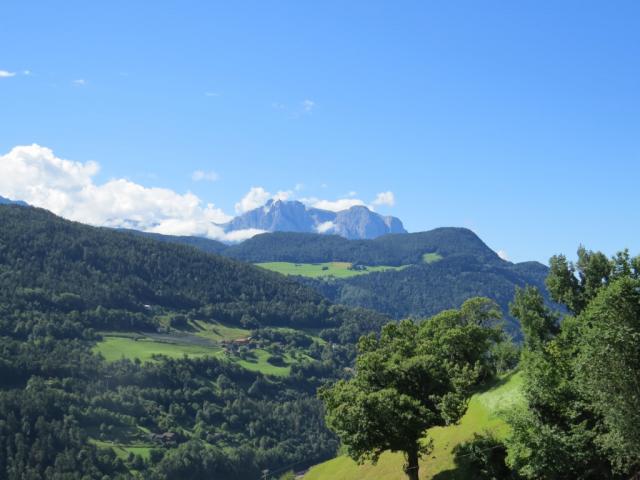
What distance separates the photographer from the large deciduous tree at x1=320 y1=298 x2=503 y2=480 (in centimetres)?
5591

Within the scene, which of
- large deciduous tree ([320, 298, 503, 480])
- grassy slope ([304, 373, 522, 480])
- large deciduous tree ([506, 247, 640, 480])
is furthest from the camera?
grassy slope ([304, 373, 522, 480])

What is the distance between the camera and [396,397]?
56719 mm

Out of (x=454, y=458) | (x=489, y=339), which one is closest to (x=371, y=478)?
(x=454, y=458)

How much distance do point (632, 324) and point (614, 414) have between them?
8636mm

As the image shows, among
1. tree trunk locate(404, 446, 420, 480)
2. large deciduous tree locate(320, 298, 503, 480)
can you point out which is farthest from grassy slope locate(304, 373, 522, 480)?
tree trunk locate(404, 446, 420, 480)

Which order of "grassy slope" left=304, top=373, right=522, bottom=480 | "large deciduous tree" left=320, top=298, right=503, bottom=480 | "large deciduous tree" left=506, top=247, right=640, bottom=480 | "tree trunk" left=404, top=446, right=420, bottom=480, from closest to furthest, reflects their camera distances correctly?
1. "large deciduous tree" left=506, top=247, right=640, bottom=480
2. "large deciduous tree" left=320, top=298, right=503, bottom=480
3. "tree trunk" left=404, top=446, right=420, bottom=480
4. "grassy slope" left=304, top=373, right=522, bottom=480

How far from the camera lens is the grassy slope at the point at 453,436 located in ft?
205

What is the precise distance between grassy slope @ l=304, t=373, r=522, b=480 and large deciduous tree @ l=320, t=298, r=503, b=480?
3366mm

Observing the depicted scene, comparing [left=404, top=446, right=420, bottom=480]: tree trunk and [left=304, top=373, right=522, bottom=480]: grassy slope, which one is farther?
[left=304, top=373, right=522, bottom=480]: grassy slope

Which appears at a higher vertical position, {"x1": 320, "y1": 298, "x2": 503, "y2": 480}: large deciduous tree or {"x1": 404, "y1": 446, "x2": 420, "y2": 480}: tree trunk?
{"x1": 320, "y1": 298, "x2": 503, "y2": 480}: large deciduous tree

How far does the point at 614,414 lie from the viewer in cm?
4222

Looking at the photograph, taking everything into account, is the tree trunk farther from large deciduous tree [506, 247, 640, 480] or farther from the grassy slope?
large deciduous tree [506, 247, 640, 480]

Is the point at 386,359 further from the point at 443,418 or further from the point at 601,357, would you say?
the point at 601,357

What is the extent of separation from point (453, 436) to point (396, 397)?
17144mm
